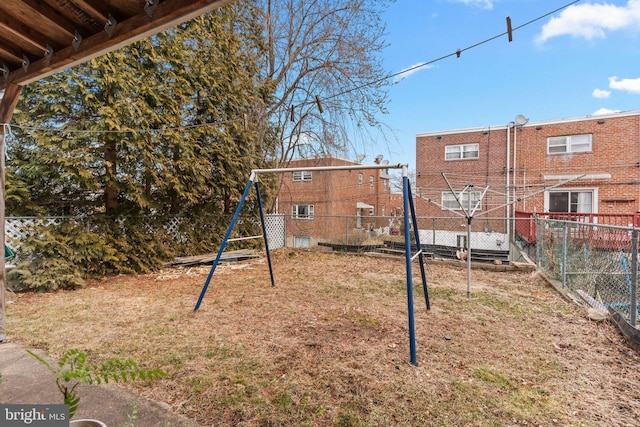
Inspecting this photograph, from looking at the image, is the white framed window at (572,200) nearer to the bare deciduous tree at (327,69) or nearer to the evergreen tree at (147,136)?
the bare deciduous tree at (327,69)

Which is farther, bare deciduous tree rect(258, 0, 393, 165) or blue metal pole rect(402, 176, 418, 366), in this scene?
bare deciduous tree rect(258, 0, 393, 165)

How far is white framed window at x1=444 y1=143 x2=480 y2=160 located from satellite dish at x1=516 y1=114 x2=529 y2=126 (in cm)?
170

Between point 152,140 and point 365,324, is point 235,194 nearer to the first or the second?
point 152,140

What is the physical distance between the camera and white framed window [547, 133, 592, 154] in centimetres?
1225

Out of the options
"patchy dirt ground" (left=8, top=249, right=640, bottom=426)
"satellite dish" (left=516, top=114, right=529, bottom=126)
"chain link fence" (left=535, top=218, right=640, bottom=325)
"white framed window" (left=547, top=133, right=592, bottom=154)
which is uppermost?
"satellite dish" (left=516, top=114, right=529, bottom=126)

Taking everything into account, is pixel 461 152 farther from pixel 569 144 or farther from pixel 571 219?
pixel 571 219

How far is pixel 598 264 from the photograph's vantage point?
4730mm

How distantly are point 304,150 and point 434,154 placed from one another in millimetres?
7312

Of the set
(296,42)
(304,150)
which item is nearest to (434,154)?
(304,150)

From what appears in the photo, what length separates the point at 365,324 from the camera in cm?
379

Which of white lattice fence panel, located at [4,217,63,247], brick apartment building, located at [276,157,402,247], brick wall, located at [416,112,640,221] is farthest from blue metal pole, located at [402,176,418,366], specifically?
brick apartment building, located at [276,157,402,247]

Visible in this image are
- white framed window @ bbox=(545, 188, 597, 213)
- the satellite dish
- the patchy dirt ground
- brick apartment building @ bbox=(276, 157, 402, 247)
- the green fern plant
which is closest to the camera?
the green fern plant

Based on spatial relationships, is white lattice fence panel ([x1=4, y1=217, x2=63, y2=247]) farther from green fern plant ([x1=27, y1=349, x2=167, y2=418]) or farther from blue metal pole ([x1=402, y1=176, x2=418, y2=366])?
blue metal pole ([x1=402, y1=176, x2=418, y2=366])

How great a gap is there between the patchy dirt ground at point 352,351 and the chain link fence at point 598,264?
0.39 m
